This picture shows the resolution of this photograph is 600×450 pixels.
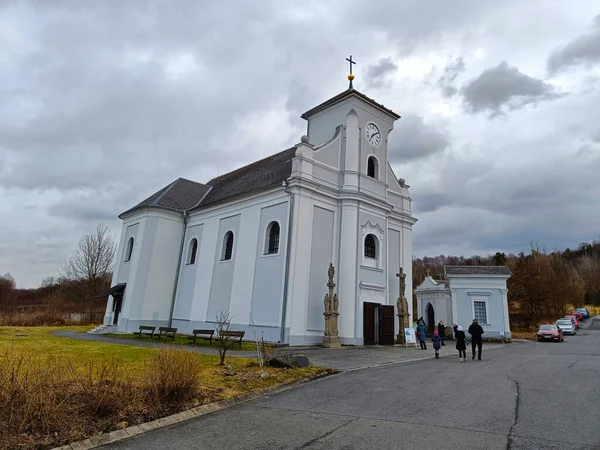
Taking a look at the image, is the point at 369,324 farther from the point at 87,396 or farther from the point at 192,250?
the point at 87,396

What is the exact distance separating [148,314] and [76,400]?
21.4 meters

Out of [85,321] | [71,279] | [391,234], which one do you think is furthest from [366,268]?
[71,279]

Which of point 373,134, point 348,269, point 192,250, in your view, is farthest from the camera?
point 192,250

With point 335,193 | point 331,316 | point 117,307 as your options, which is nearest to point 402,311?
point 331,316

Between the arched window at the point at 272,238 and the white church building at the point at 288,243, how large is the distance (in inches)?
2.2

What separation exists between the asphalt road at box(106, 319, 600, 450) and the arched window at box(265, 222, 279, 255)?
11.9m

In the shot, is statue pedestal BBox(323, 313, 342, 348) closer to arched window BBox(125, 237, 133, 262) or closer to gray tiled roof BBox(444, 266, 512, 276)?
arched window BBox(125, 237, 133, 262)

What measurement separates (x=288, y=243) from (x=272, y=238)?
2.35 m

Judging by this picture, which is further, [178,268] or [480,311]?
[480,311]

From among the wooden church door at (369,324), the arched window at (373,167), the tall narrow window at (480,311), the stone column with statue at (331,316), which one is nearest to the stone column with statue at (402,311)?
the wooden church door at (369,324)

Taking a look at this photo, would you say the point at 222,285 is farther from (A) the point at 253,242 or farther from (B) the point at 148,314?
(B) the point at 148,314

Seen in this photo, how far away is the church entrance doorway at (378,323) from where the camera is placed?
863 inches

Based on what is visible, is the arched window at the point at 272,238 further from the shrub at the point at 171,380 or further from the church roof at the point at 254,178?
the shrub at the point at 171,380

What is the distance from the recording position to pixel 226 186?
29.6 m
